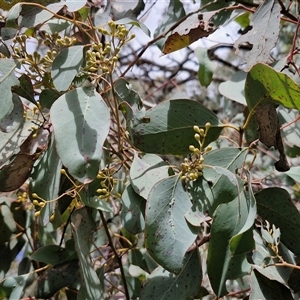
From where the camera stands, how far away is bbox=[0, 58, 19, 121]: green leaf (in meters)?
0.94

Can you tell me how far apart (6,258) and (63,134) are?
2.28 feet

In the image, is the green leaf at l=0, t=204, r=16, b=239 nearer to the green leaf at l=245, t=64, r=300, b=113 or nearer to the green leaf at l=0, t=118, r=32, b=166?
the green leaf at l=0, t=118, r=32, b=166

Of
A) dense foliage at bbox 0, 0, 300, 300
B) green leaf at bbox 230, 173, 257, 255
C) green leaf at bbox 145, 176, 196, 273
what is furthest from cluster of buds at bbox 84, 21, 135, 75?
green leaf at bbox 230, 173, 257, 255

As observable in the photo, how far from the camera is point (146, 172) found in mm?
979

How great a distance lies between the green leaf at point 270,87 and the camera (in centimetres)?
89

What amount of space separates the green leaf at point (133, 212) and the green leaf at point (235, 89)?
52 cm

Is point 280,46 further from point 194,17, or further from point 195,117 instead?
point 195,117

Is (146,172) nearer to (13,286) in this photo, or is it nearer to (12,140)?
(12,140)

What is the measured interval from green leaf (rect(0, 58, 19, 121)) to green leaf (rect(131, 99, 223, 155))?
0.74 feet

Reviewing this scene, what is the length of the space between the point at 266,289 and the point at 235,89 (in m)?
0.63

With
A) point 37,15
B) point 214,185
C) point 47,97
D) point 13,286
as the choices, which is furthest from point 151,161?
point 13,286

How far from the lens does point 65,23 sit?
3.69 ft

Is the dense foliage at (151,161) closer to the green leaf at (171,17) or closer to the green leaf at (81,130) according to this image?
the green leaf at (81,130)

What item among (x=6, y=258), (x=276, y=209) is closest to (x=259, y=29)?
(x=276, y=209)
